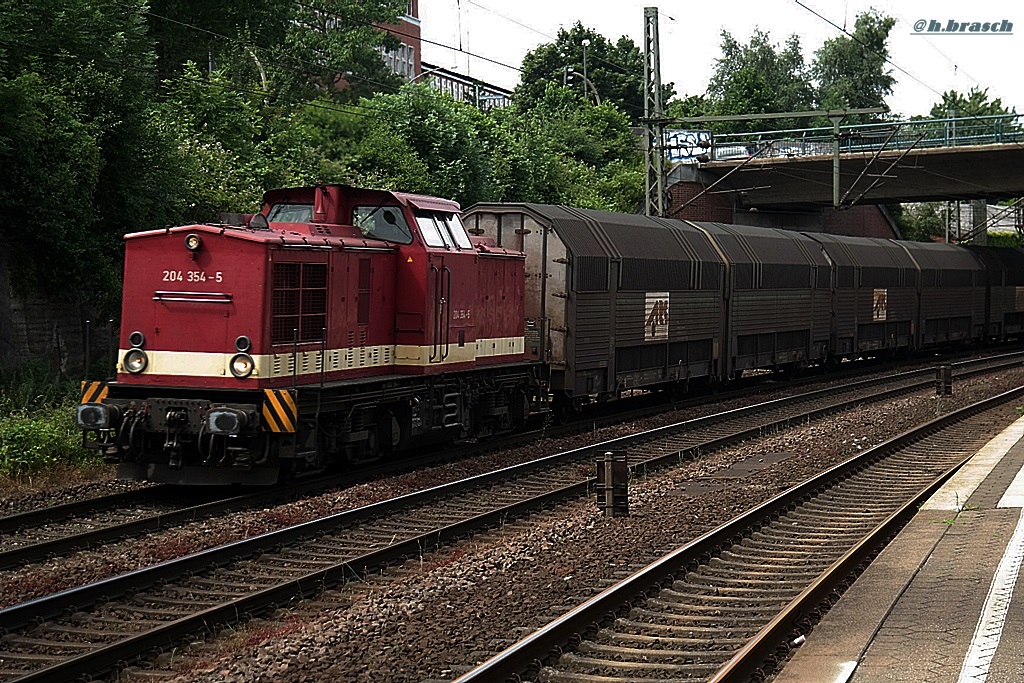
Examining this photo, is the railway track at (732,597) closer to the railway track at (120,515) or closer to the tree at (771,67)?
the railway track at (120,515)

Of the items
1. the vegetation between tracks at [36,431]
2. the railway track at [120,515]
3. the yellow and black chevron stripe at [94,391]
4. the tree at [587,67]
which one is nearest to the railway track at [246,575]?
the railway track at [120,515]

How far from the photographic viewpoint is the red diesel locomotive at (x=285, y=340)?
41.7 feet

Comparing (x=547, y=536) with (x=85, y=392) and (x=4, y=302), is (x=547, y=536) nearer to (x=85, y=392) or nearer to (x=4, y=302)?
(x=85, y=392)

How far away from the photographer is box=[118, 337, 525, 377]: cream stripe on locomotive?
1290cm

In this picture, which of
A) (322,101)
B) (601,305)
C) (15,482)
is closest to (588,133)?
(322,101)

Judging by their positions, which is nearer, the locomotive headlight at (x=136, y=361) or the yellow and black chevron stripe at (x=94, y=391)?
the yellow and black chevron stripe at (x=94, y=391)

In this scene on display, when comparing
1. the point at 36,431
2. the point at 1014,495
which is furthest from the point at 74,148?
the point at 1014,495

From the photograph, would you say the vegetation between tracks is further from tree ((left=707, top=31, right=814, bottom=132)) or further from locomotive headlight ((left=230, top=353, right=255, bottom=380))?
tree ((left=707, top=31, right=814, bottom=132))

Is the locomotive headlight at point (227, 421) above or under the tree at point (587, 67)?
under

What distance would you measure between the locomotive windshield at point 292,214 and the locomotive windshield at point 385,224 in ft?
Result: 2.11

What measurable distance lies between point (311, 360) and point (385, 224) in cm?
237

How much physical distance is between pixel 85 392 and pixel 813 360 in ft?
73.0

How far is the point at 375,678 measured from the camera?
7.05m

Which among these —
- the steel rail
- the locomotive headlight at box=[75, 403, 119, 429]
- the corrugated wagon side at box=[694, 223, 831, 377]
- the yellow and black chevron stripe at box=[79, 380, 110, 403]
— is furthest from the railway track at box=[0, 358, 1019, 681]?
the corrugated wagon side at box=[694, 223, 831, 377]
